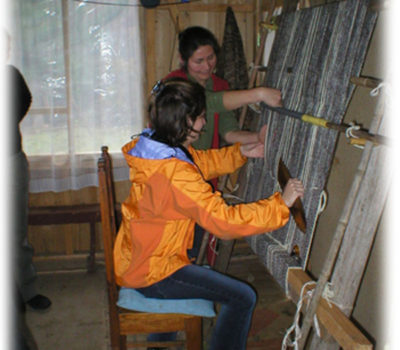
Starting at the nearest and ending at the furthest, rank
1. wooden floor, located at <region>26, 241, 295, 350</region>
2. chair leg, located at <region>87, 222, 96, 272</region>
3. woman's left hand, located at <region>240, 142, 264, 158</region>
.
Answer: woman's left hand, located at <region>240, 142, 264, 158</region> → wooden floor, located at <region>26, 241, 295, 350</region> → chair leg, located at <region>87, 222, 96, 272</region>

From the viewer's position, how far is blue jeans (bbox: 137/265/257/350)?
157cm

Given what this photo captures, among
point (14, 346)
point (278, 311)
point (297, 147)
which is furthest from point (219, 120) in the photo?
point (14, 346)

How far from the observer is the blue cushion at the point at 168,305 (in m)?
1.57

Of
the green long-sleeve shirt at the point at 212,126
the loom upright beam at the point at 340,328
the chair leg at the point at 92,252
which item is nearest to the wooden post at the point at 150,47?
the green long-sleeve shirt at the point at 212,126

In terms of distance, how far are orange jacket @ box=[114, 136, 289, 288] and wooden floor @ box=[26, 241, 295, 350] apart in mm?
730

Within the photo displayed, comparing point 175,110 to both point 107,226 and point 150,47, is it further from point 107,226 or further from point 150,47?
point 150,47

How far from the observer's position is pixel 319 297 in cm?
115

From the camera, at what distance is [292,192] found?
1351 millimetres

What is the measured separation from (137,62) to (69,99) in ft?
1.61

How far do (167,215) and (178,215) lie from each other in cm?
4

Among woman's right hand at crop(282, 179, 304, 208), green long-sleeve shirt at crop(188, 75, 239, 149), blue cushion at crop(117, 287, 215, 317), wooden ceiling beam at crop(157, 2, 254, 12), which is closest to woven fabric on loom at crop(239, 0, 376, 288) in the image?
woman's right hand at crop(282, 179, 304, 208)

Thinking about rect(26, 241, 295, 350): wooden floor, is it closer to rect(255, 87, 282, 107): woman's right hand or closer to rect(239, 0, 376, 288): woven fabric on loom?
rect(239, 0, 376, 288): woven fabric on loom

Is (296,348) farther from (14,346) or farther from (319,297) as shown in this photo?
(14,346)

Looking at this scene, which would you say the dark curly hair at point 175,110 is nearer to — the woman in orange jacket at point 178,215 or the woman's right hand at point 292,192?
the woman in orange jacket at point 178,215
